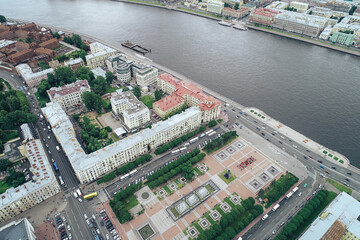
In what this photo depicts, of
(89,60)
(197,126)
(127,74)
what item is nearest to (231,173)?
(197,126)

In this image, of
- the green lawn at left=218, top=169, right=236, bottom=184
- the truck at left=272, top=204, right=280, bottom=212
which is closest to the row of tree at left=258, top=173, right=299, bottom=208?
the truck at left=272, top=204, right=280, bottom=212

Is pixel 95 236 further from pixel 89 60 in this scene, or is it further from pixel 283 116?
pixel 89 60

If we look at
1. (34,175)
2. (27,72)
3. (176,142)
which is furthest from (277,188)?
(27,72)

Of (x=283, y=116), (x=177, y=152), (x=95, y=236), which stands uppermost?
(x=283, y=116)

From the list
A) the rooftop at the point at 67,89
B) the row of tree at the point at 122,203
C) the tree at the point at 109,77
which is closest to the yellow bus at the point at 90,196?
the row of tree at the point at 122,203

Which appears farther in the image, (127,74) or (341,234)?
(127,74)

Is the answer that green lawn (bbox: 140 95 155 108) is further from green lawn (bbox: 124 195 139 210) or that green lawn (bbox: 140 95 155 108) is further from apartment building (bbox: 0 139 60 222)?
apartment building (bbox: 0 139 60 222)
